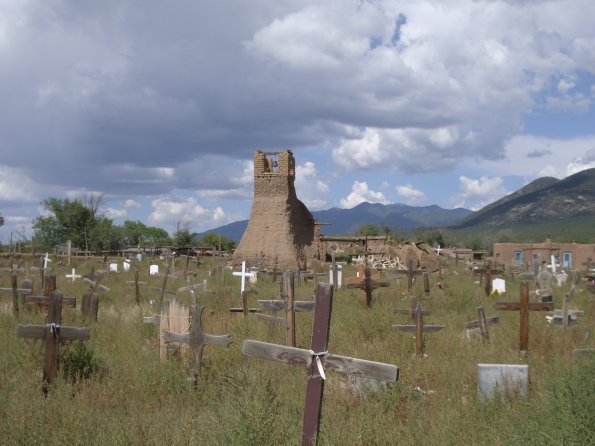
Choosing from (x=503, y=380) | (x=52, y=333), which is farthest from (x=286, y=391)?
(x=52, y=333)

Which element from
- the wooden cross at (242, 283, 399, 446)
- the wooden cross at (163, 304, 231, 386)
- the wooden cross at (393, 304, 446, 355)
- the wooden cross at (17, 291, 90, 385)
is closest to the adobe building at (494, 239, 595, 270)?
the wooden cross at (393, 304, 446, 355)

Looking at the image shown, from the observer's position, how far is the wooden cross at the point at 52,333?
8.41 m

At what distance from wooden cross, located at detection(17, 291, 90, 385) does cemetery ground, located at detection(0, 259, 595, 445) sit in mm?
216

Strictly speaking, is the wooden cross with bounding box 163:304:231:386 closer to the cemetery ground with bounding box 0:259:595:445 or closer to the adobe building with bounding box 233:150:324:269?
the cemetery ground with bounding box 0:259:595:445

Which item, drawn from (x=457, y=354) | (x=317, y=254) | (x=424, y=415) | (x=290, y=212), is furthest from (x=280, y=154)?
(x=424, y=415)

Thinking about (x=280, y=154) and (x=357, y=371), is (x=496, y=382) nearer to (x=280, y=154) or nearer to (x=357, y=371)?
(x=357, y=371)

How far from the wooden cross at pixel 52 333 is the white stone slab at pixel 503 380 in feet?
17.2

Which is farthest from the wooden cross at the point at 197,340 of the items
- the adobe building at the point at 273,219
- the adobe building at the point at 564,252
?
the adobe building at the point at 564,252

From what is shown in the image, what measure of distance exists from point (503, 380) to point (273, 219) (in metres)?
34.9

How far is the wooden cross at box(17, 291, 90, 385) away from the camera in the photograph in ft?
27.6

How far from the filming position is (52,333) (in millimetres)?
8586

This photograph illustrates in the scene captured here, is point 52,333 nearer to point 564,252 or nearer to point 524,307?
point 524,307

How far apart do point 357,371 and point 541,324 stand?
7213 millimetres

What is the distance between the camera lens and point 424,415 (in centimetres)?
650
